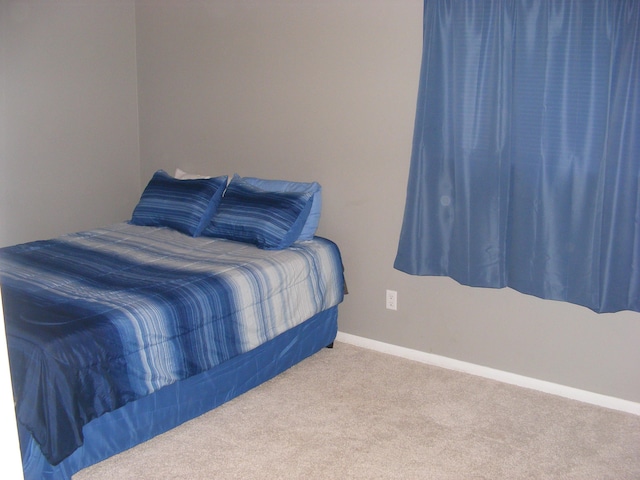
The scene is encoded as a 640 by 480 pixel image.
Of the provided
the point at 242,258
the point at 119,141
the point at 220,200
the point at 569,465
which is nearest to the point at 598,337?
the point at 569,465

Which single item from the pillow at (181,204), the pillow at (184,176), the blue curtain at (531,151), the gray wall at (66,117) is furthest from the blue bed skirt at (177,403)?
the gray wall at (66,117)

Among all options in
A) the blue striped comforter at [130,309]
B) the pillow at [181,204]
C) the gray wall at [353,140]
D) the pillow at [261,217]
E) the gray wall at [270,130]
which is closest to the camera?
the blue striped comforter at [130,309]

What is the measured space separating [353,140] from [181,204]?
1.01 m

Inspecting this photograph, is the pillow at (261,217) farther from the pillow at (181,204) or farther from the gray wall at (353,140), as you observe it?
the gray wall at (353,140)

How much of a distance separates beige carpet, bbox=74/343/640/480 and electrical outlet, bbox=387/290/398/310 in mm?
397

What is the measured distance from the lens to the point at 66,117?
13.0ft

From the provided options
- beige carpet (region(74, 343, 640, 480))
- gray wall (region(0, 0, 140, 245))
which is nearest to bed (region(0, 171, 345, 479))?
beige carpet (region(74, 343, 640, 480))

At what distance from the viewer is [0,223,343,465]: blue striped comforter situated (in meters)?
2.12

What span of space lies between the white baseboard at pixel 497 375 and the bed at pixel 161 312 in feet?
0.72

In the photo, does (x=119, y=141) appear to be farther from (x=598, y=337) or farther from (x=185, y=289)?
(x=598, y=337)

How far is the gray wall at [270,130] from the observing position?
3100 mm

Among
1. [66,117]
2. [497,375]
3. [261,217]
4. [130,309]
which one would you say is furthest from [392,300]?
[66,117]

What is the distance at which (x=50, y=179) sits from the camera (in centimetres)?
393

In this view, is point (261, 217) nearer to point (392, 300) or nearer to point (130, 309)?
point (392, 300)
